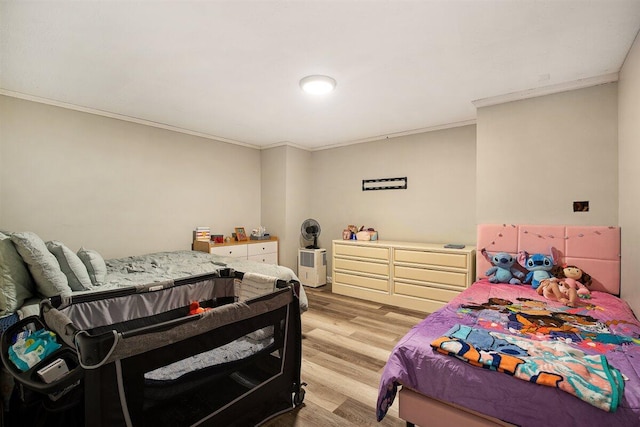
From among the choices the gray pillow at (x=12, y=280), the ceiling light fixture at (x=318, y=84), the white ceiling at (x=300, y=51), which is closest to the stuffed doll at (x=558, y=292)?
the white ceiling at (x=300, y=51)

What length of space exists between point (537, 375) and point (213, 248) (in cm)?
386

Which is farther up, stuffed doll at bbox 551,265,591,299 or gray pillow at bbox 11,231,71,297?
gray pillow at bbox 11,231,71,297

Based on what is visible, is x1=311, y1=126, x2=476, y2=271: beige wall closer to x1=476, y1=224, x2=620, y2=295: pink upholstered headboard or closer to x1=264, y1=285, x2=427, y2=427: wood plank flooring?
x1=476, y1=224, x2=620, y2=295: pink upholstered headboard

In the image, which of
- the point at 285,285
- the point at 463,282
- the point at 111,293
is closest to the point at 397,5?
the point at 285,285

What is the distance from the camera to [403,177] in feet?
15.0

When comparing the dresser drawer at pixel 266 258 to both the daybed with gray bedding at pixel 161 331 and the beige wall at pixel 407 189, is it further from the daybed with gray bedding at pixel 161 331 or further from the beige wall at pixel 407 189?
the daybed with gray bedding at pixel 161 331

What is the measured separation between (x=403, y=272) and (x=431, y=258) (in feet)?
1.43

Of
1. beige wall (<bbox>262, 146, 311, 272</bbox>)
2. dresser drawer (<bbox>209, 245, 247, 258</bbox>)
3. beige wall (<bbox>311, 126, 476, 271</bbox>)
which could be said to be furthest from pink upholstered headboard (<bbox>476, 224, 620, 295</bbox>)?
dresser drawer (<bbox>209, 245, 247, 258</bbox>)

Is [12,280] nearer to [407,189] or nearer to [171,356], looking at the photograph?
[171,356]

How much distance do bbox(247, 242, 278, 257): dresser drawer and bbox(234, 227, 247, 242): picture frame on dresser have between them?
0.24 meters

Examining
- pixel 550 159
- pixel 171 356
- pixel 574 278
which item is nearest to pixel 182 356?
pixel 171 356

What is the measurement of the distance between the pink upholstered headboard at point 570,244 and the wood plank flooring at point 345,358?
128 centimetres

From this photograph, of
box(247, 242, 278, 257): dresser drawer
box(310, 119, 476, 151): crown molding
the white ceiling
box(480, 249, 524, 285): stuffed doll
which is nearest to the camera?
the white ceiling

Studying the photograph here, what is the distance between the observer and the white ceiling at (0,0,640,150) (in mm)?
1782
